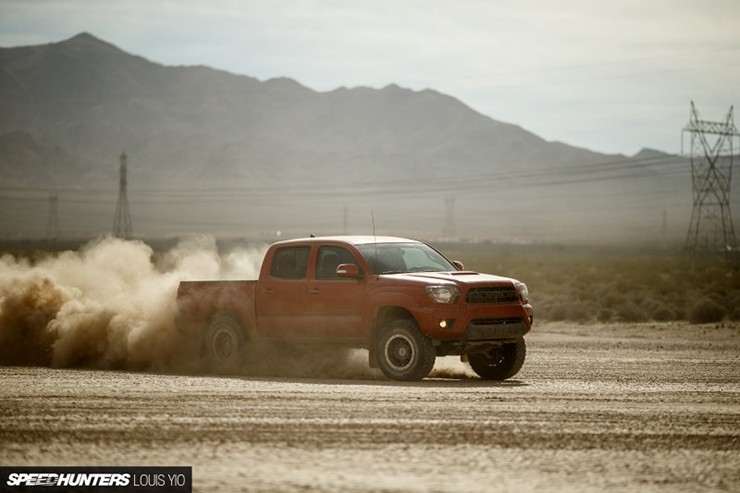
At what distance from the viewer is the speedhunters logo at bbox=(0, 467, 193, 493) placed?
8688 millimetres

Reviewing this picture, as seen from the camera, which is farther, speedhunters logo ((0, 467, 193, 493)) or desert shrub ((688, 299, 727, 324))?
desert shrub ((688, 299, 727, 324))

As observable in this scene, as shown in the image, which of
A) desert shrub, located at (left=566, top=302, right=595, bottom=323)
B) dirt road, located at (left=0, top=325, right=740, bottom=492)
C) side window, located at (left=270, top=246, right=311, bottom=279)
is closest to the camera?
dirt road, located at (left=0, top=325, right=740, bottom=492)

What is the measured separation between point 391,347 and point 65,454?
23.3 ft

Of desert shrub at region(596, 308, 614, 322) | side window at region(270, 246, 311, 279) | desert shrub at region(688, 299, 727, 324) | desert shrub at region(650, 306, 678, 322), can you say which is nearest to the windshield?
side window at region(270, 246, 311, 279)

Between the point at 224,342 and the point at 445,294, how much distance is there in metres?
4.18

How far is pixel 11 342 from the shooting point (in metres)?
21.7

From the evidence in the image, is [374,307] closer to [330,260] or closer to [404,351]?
[404,351]

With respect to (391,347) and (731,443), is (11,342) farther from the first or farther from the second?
(731,443)

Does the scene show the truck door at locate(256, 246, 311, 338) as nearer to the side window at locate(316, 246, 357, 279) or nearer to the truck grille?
the side window at locate(316, 246, 357, 279)

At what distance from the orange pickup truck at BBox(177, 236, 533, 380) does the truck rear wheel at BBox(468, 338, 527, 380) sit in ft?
0.05

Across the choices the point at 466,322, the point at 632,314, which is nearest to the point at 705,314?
the point at 632,314

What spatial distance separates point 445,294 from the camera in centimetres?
1619

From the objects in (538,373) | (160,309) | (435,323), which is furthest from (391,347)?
(160,309)

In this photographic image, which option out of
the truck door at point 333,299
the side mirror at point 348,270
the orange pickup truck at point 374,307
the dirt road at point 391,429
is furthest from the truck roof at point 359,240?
the dirt road at point 391,429
